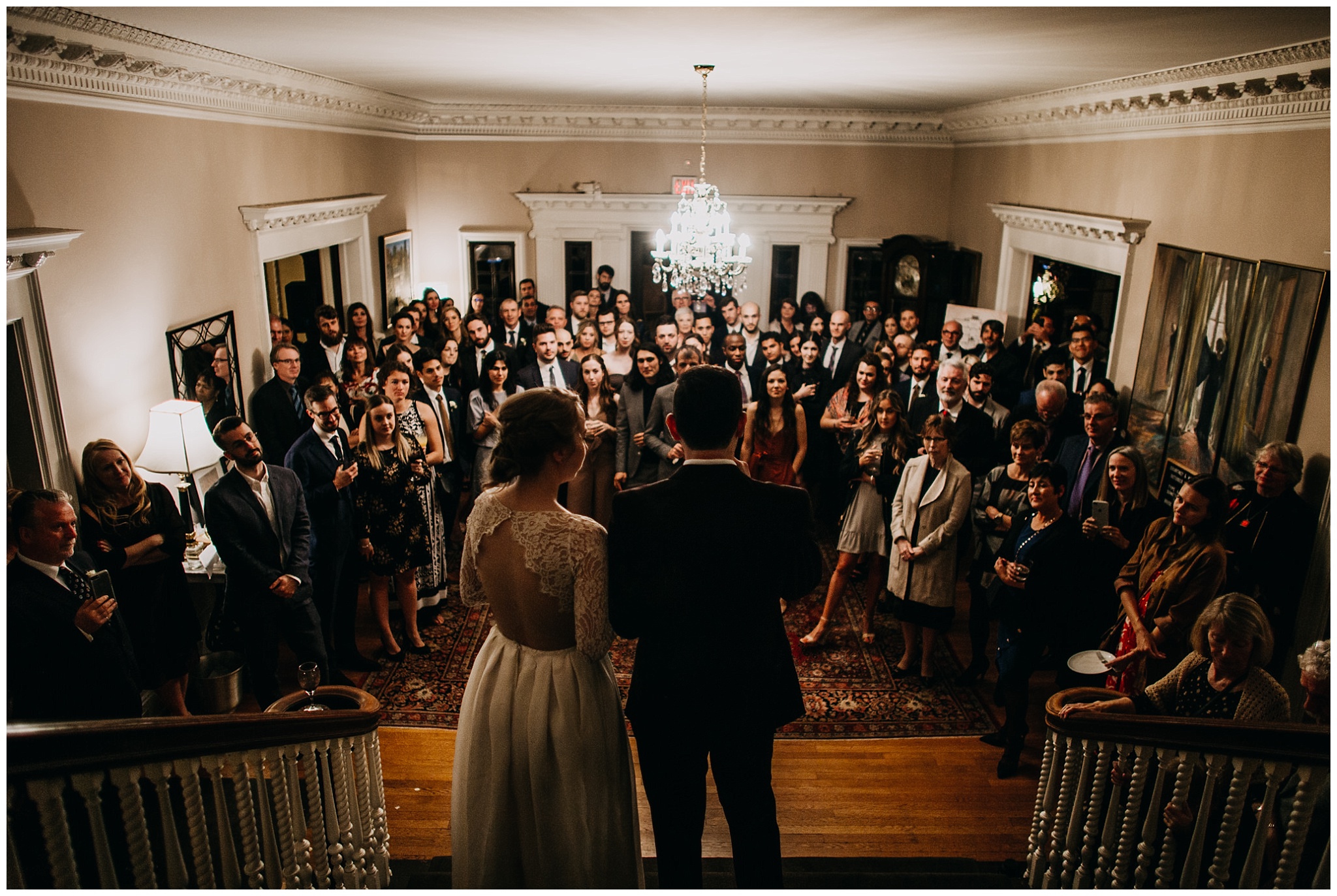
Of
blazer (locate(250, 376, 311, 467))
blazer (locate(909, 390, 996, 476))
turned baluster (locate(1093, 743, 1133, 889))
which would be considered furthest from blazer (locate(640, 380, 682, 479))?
turned baluster (locate(1093, 743, 1133, 889))

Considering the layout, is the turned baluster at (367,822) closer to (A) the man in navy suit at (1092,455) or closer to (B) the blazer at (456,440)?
(B) the blazer at (456,440)

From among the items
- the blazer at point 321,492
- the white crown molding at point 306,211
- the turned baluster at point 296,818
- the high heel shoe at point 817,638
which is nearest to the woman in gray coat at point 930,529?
the high heel shoe at point 817,638

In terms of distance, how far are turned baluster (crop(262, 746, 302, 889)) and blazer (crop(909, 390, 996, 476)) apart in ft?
13.1

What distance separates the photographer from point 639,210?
33.3 feet

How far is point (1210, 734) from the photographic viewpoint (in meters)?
2.14

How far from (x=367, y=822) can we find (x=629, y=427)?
332 cm

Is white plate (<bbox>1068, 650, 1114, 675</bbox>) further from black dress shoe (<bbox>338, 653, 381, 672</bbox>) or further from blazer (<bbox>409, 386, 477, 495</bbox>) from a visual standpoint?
blazer (<bbox>409, 386, 477, 495</bbox>)

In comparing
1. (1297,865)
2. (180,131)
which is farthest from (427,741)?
(180,131)

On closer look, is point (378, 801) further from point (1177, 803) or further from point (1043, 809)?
point (1177, 803)

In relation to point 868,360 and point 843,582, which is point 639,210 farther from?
point 843,582

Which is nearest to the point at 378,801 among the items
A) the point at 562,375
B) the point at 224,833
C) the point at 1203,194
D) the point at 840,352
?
the point at 224,833

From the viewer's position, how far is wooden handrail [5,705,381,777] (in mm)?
1687

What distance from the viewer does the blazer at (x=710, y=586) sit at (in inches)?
73.9

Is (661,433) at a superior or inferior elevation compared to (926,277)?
inferior
